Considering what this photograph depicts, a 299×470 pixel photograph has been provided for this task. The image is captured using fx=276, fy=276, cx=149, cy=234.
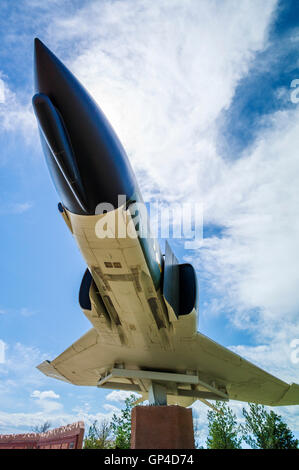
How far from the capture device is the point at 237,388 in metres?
10.1

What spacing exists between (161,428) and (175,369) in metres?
3.04

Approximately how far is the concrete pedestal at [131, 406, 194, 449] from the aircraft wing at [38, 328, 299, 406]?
5.99 ft

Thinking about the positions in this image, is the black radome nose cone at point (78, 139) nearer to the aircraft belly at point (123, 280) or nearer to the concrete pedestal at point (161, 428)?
the aircraft belly at point (123, 280)

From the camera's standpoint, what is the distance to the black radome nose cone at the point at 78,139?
423 centimetres

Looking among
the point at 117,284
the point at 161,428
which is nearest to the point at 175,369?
the point at 161,428

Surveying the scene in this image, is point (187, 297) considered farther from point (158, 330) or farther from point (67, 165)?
point (67, 165)

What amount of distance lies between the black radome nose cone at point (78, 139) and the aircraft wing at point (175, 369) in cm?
451

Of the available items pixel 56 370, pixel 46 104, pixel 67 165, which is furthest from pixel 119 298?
pixel 56 370

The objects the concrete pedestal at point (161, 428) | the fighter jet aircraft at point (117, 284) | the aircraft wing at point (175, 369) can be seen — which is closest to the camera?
the fighter jet aircraft at point (117, 284)

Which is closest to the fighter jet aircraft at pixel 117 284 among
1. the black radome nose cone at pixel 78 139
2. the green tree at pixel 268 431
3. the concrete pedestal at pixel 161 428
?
the black radome nose cone at pixel 78 139

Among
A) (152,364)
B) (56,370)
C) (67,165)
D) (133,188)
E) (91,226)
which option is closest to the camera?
(67,165)

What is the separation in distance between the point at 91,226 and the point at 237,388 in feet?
28.6
